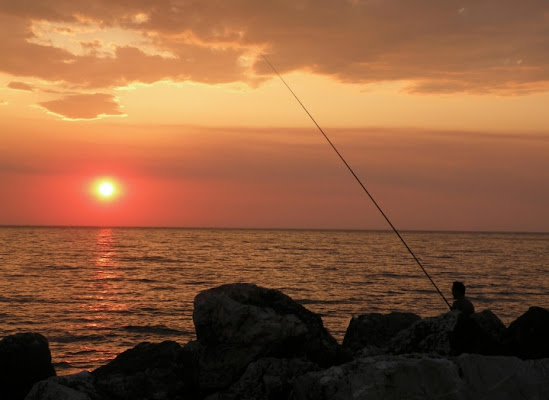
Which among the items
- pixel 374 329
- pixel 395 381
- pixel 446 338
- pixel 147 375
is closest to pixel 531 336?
pixel 446 338

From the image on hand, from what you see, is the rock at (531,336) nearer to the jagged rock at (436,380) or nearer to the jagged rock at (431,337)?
the jagged rock at (431,337)

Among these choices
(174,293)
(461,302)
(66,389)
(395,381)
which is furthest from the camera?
(174,293)

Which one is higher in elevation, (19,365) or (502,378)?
(502,378)

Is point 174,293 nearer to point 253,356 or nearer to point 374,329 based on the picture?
point 374,329

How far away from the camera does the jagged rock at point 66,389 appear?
7027 mm

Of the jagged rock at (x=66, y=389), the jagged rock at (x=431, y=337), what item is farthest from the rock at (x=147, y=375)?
the jagged rock at (x=431, y=337)

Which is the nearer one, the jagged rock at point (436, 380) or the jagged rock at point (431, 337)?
the jagged rock at point (436, 380)

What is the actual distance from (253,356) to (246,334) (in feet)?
1.01

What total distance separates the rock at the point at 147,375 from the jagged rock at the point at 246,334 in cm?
40

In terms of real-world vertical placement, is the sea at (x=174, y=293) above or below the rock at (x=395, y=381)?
below

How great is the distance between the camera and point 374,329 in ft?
33.9

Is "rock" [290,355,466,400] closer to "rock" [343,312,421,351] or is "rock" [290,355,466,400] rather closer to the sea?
"rock" [343,312,421,351]

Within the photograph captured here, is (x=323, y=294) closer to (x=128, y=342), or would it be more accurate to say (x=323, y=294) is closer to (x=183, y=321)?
(x=183, y=321)

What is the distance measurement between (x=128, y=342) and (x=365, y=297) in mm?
14758
